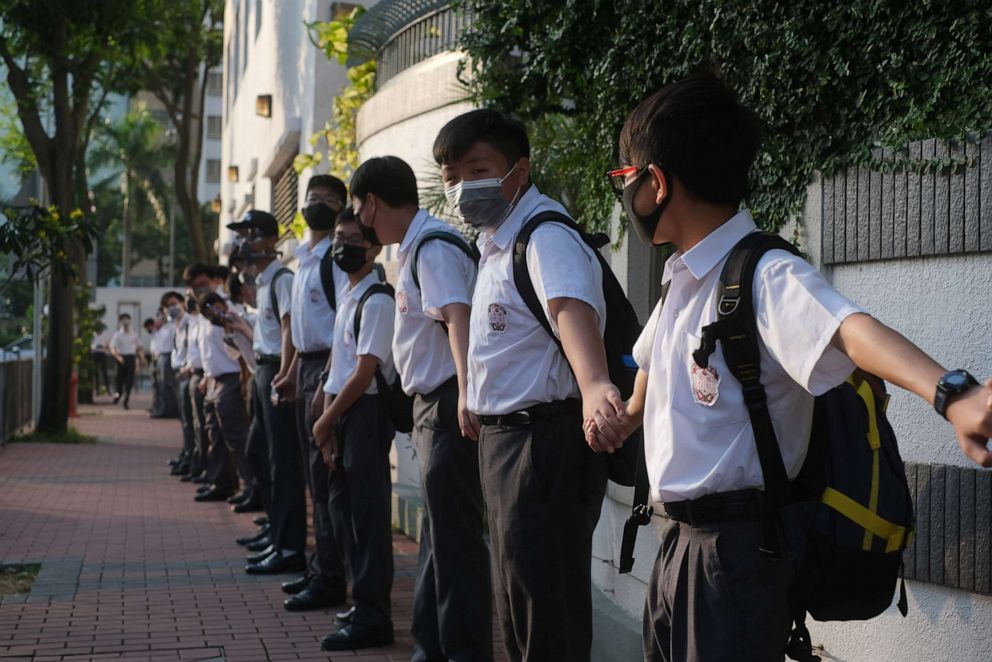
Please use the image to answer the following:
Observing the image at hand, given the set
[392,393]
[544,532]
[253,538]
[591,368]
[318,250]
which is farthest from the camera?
[253,538]

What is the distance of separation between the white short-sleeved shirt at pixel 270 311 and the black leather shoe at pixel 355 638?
2.46 meters

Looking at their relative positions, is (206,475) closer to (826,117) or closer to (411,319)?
(411,319)

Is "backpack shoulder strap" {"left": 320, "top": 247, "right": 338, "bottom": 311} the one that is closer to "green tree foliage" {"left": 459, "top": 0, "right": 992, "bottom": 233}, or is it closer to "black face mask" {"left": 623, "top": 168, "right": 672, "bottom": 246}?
"green tree foliage" {"left": 459, "top": 0, "right": 992, "bottom": 233}

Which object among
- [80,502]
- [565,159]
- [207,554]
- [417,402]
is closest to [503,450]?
[417,402]

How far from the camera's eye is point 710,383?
8.89 ft

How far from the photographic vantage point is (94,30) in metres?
19.2

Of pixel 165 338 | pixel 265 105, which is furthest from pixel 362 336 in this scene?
pixel 165 338

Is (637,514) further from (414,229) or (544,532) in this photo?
(414,229)

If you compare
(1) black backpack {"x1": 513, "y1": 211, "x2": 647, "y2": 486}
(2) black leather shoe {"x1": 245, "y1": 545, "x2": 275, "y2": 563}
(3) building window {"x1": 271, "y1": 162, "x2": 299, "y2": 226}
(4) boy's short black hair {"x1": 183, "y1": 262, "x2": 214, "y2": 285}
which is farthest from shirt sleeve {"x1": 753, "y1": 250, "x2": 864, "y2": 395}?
(3) building window {"x1": 271, "y1": 162, "x2": 299, "y2": 226}

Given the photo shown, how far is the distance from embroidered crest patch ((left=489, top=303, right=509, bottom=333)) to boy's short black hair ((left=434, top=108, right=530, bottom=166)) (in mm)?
624

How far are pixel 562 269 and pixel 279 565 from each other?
16.6 ft

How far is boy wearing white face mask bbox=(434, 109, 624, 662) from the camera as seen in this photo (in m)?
3.84

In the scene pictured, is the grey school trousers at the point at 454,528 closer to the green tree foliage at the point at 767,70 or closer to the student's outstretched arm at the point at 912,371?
the green tree foliage at the point at 767,70

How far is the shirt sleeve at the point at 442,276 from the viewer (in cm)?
486
